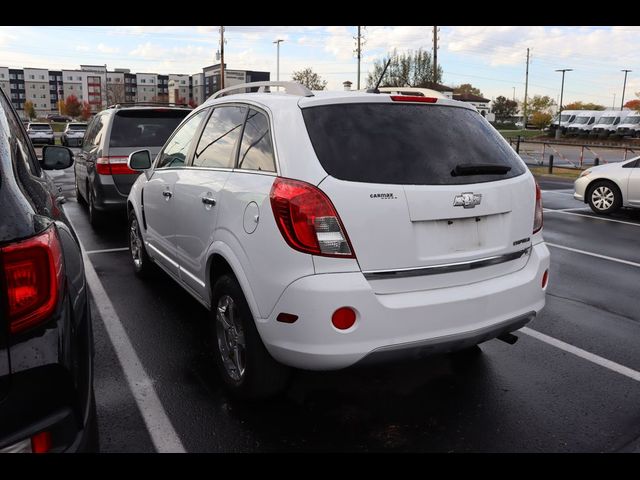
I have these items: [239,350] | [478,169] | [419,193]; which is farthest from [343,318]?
[478,169]

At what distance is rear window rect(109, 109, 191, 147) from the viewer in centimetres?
827

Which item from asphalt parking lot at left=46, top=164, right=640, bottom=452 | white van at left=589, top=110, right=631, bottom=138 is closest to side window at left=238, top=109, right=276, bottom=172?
asphalt parking lot at left=46, top=164, right=640, bottom=452

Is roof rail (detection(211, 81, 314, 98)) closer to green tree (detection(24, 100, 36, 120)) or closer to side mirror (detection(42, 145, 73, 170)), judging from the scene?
side mirror (detection(42, 145, 73, 170))

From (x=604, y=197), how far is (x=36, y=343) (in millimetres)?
11670

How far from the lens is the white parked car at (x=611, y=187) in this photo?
11.0 meters

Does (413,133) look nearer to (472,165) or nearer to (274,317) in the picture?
(472,165)

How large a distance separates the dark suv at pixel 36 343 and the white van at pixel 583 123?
2592 inches

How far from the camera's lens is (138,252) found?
19.6ft

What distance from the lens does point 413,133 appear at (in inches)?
123

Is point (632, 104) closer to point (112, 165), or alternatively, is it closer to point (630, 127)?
point (630, 127)

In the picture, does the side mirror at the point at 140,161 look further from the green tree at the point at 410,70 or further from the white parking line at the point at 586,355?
the green tree at the point at 410,70
